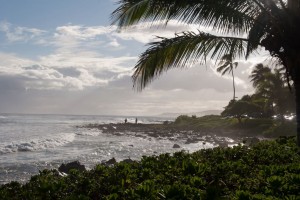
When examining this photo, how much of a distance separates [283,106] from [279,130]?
10.8 m

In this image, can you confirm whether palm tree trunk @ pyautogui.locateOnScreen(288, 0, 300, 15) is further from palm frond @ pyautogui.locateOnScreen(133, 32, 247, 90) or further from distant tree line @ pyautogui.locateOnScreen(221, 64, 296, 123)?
distant tree line @ pyautogui.locateOnScreen(221, 64, 296, 123)

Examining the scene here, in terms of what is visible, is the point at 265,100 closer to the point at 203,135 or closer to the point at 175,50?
the point at 203,135

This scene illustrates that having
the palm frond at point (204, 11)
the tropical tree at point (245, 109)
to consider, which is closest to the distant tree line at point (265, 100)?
the tropical tree at point (245, 109)

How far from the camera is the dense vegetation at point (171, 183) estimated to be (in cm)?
363

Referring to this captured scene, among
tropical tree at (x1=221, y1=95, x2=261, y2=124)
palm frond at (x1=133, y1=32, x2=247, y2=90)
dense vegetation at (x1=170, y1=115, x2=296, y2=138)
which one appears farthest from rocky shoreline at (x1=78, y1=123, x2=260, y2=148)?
palm frond at (x1=133, y1=32, x2=247, y2=90)

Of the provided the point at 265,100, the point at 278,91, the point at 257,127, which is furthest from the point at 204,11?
the point at 265,100

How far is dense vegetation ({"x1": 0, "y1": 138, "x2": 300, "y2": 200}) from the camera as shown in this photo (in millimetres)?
3629

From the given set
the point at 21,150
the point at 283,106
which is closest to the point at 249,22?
the point at 21,150

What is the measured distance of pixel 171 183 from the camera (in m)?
4.55

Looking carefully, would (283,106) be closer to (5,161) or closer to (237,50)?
(5,161)

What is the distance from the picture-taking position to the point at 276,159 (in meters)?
6.23

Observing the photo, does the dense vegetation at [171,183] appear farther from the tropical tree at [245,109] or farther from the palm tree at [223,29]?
Result: the tropical tree at [245,109]

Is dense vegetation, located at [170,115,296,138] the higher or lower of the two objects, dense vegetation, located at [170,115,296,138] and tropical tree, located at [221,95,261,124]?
the lower

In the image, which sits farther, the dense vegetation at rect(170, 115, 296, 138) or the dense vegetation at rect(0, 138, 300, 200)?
the dense vegetation at rect(170, 115, 296, 138)
